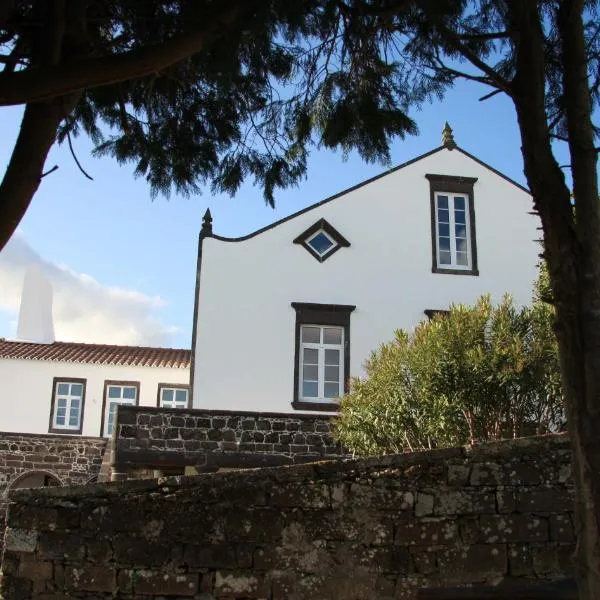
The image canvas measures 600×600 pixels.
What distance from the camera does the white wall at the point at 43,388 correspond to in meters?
23.2

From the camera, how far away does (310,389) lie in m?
14.5

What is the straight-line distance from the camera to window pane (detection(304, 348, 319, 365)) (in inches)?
578

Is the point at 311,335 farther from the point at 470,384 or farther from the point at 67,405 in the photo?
the point at 67,405


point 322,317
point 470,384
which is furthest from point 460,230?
point 470,384

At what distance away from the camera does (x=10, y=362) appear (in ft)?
76.7

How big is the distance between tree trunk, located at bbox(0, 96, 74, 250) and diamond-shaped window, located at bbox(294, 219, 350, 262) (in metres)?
10.4

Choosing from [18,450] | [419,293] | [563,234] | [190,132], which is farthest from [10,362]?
[563,234]

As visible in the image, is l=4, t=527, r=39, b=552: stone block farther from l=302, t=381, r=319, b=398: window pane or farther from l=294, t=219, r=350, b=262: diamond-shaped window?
l=294, t=219, r=350, b=262: diamond-shaped window

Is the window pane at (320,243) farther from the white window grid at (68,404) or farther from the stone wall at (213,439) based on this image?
the white window grid at (68,404)

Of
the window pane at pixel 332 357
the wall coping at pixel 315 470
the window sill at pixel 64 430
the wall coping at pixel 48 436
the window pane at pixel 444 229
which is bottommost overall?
the wall coping at pixel 315 470

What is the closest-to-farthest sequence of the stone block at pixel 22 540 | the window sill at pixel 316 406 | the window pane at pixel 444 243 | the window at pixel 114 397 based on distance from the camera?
1. the stone block at pixel 22 540
2. the window sill at pixel 316 406
3. the window pane at pixel 444 243
4. the window at pixel 114 397

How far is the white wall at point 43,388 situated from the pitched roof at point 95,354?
169 mm

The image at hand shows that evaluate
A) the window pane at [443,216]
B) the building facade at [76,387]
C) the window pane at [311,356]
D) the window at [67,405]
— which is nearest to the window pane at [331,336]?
the window pane at [311,356]

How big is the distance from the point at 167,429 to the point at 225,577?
6.91 m
